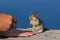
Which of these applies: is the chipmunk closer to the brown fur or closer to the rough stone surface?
the rough stone surface

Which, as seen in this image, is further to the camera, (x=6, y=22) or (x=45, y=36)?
(x=6, y=22)

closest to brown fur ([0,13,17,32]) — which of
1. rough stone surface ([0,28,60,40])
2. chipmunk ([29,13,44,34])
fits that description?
rough stone surface ([0,28,60,40])

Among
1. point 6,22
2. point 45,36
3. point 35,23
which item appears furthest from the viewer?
point 35,23

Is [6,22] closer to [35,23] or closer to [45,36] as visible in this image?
[35,23]

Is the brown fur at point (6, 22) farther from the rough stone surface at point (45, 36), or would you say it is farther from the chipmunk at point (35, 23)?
the chipmunk at point (35, 23)

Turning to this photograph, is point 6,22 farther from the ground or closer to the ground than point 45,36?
farther from the ground

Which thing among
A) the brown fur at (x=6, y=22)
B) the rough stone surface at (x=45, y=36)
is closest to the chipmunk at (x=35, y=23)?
the rough stone surface at (x=45, y=36)

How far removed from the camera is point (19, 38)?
5160 mm

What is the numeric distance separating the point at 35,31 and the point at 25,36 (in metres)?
0.38

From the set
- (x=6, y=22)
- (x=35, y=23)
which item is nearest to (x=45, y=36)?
(x=35, y=23)

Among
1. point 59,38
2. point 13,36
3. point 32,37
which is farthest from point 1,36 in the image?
point 59,38

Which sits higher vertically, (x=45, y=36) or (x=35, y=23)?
(x=35, y=23)

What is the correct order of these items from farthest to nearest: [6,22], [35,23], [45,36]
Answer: [35,23] → [6,22] → [45,36]

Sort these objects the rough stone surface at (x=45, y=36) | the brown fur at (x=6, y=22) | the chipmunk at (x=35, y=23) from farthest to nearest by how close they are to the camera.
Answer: the chipmunk at (x=35, y=23) < the brown fur at (x=6, y=22) < the rough stone surface at (x=45, y=36)
